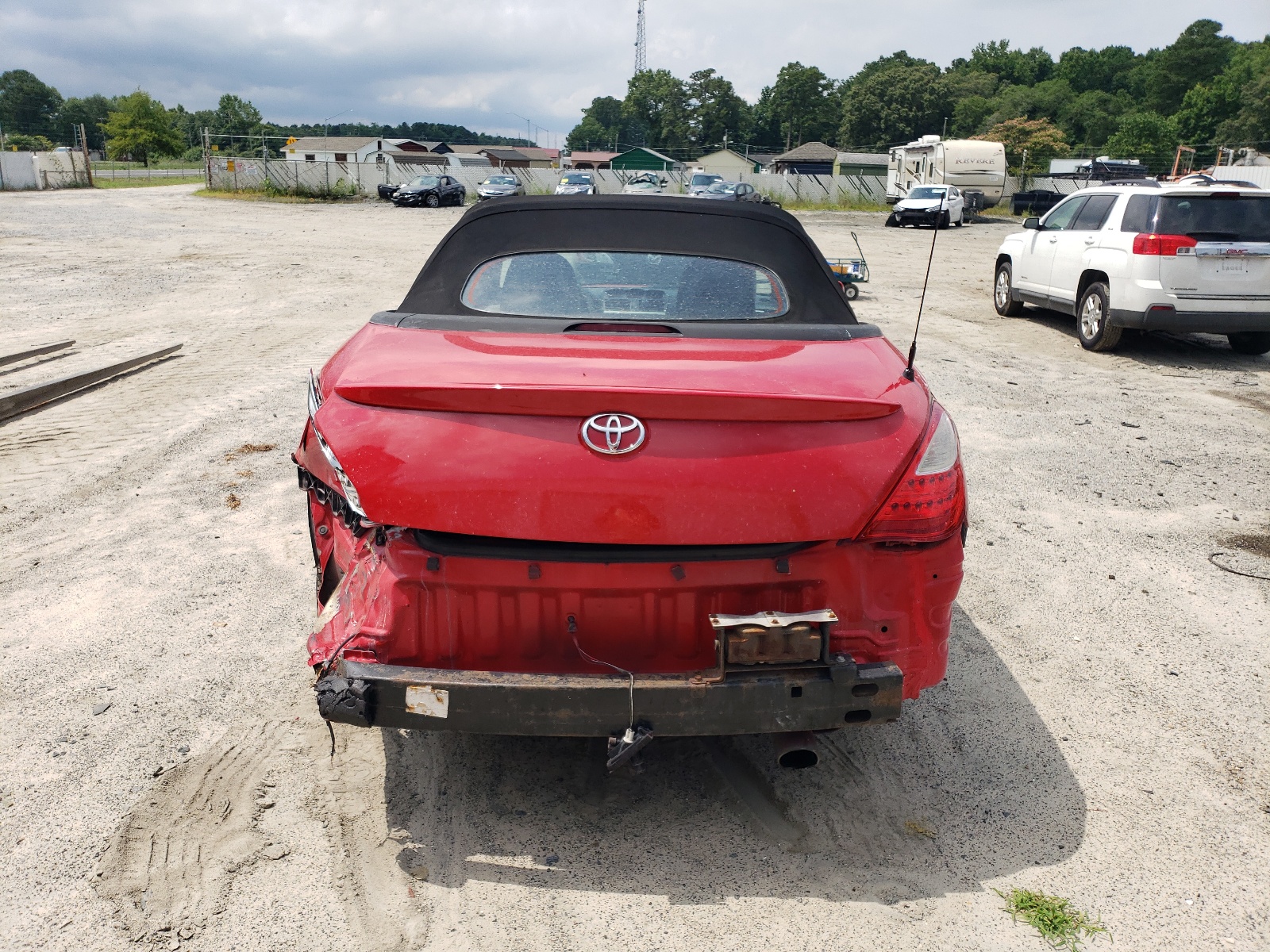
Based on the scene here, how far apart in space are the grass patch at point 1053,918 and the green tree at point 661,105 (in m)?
139

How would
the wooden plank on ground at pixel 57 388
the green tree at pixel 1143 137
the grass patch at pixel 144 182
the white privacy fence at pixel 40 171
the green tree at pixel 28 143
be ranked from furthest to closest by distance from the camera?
the green tree at pixel 28 143 < the green tree at pixel 1143 137 < the grass patch at pixel 144 182 < the white privacy fence at pixel 40 171 < the wooden plank on ground at pixel 57 388

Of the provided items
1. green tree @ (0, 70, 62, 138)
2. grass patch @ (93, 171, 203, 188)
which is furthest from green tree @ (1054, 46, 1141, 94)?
green tree @ (0, 70, 62, 138)

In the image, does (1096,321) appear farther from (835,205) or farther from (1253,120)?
(1253,120)

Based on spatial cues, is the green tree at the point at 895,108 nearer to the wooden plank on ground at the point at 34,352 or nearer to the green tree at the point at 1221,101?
the green tree at the point at 1221,101

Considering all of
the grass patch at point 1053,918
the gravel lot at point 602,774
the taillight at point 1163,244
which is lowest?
the gravel lot at point 602,774

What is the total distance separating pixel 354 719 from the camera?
2.47 m

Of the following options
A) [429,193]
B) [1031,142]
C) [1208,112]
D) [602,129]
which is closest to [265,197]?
[429,193]

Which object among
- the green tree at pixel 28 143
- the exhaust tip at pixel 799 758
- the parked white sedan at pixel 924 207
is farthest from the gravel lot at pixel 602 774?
the green tree at pixel 28 143

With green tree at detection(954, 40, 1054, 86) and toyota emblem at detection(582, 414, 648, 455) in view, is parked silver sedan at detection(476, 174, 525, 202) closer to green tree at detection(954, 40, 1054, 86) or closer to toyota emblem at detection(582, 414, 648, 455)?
toyota emblem at detection(582, 414, 648, 455)

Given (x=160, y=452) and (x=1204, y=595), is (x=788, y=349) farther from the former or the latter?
(x=160, y=452)

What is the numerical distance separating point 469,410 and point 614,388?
37 cm

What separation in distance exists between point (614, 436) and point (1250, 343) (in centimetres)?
1129

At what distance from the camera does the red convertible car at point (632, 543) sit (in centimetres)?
245

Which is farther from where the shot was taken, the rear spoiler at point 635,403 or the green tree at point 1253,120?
the green tree at point 1253,120
